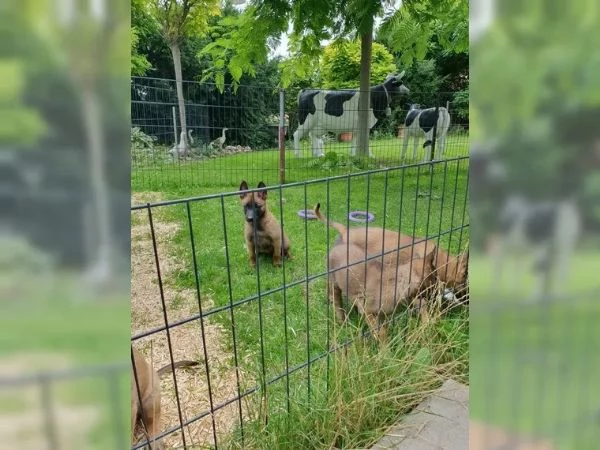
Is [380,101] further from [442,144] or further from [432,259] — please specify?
[432,259]

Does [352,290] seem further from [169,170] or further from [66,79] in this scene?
[169,170]

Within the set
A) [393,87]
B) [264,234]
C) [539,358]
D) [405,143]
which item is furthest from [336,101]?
[539,358]

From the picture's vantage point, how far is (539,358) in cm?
73

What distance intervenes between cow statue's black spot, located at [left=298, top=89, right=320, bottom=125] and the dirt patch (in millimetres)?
6652

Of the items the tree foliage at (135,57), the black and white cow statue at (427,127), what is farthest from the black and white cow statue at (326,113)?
the tree foliage at (135,57)

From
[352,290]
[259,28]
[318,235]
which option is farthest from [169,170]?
[352,290]

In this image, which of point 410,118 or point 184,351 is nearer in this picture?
point 184,351

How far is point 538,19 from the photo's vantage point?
2.00ft

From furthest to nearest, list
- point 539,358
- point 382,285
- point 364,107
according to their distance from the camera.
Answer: point 364,107, point 382,285, point 539,358

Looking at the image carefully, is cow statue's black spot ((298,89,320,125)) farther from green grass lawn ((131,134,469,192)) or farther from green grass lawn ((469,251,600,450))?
green grass lawn ((469,251,600,450))

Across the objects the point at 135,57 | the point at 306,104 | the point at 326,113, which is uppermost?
the point at 135,57

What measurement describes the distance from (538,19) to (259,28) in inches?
114

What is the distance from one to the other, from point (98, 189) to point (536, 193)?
568mm

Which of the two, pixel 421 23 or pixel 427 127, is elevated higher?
pixel 421 23
